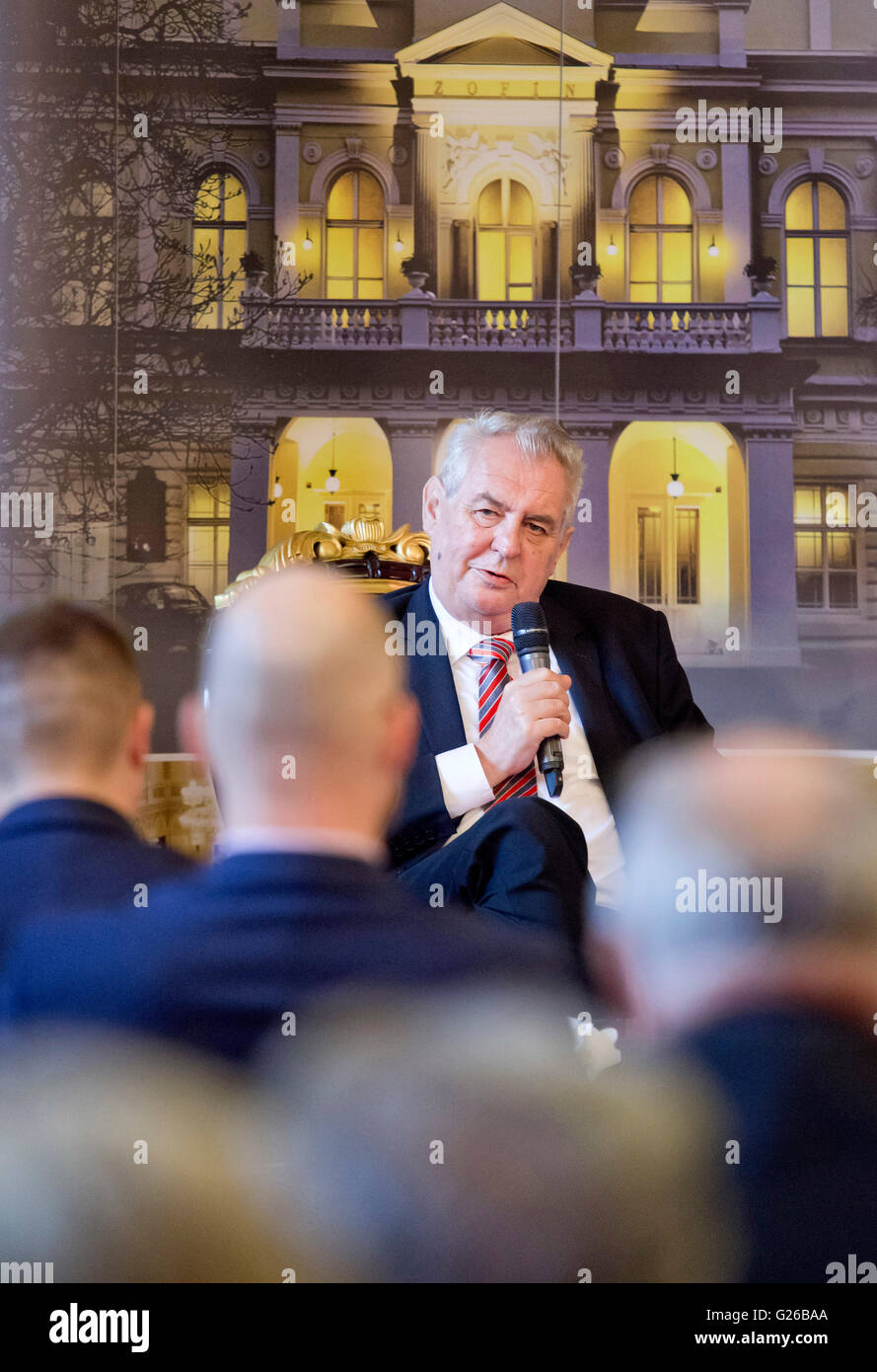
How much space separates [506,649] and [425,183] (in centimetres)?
146

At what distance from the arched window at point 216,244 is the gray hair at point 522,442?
108 cm

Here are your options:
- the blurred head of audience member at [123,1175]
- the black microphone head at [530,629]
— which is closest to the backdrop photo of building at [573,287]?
the black microphone head at [530,629]

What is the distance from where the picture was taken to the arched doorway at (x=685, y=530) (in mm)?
2865

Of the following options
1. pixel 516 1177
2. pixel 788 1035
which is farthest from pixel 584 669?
pixel 516 1177

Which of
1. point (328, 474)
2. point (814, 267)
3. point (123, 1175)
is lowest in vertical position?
point (123, 1175)

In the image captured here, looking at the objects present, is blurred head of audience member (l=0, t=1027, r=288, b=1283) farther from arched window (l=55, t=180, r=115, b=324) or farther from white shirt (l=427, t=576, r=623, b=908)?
arched window (l=55, t=180, r=115, b=324)

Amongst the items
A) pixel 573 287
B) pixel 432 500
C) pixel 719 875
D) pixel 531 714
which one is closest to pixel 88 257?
pixel 573 287

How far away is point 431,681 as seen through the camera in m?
2.00

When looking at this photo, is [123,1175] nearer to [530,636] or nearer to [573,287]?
[530,636]

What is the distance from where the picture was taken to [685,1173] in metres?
1.23

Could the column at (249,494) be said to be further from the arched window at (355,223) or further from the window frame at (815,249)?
the window frame at (815,249)

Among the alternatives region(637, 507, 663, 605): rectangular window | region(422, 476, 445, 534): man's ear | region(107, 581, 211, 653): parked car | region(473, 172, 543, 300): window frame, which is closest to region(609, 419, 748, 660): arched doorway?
region(637, 507, 663, 605): rectangular window

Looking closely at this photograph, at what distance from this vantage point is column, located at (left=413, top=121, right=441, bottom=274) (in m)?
2.86
